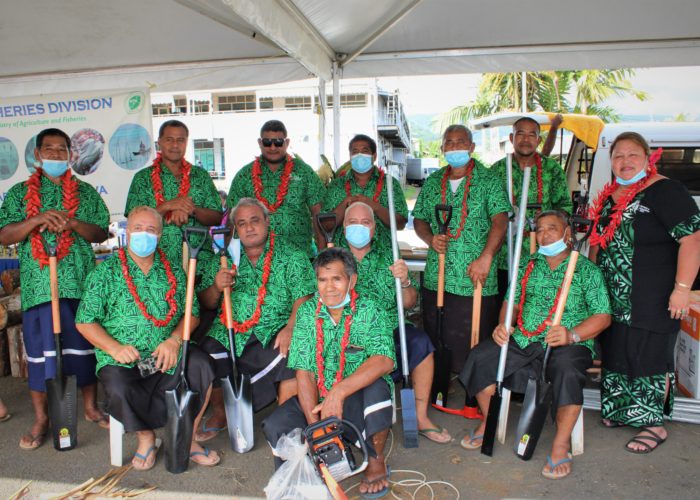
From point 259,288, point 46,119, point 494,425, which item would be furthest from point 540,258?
point 46,119

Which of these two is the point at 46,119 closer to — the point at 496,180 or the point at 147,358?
the point at 147,358

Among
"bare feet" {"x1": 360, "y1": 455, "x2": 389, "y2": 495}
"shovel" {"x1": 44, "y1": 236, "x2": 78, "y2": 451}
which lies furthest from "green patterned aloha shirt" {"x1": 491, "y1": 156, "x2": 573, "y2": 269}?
"shovel" {"x1": 44, "y1": 236, "x2": 78, "y2": 451}

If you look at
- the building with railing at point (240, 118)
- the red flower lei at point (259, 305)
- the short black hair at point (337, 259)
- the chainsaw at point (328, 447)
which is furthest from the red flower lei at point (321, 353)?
the building with railing at point (240, 118)

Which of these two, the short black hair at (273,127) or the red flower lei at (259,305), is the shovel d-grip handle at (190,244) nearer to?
the red flower lei at (259,305)

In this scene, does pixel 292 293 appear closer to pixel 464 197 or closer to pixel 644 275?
pixel 464 197

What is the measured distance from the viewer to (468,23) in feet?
14.5

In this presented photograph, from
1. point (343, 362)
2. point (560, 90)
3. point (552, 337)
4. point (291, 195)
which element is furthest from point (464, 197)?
point (560, 90)

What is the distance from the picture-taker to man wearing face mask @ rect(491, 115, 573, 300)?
4180 mm

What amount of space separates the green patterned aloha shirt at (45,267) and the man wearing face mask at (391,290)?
5.59 feet

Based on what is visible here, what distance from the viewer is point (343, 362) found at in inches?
115

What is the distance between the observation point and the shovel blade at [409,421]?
10.0ft

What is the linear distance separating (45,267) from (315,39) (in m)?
2.73

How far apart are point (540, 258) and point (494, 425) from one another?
104cm

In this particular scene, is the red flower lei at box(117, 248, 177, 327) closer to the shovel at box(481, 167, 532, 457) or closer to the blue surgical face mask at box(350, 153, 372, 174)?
the blue surgical face mask at box(350, 153, 372, 174)
